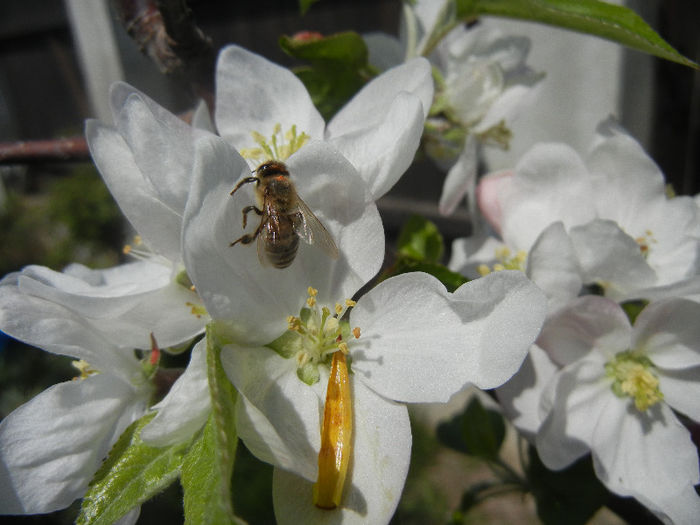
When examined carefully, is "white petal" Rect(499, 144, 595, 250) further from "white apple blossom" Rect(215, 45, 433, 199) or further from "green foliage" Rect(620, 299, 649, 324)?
"white apple blossom" Rect(215, 45, 433, 199)

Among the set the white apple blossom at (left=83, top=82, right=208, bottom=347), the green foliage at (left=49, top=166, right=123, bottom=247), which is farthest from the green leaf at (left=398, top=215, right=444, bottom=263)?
the green foliage at (left=49, top=166, right=123, bottom=247)

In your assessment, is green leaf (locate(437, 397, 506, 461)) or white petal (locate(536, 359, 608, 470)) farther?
green leaf (locate(437, 397, 506, 461))

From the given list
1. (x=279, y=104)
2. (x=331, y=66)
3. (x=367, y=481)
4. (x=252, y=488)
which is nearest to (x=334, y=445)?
(x=367, y=481)

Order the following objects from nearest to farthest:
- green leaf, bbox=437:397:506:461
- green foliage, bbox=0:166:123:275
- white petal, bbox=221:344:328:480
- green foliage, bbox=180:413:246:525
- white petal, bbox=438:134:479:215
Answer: green foliage, bbox=180:413:246:525 < white petal, bbox=221:344:328:480 < white petal, bbox=438:134:479:215 < green leaf, bbox=437:397:506:461 < green foliage, bbox=0:166:123:275

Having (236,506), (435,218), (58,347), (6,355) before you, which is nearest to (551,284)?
(236,506)

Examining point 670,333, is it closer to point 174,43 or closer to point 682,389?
point 682,389

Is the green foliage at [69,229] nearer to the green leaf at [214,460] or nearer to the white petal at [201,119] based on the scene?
the white petal at [201,119]
